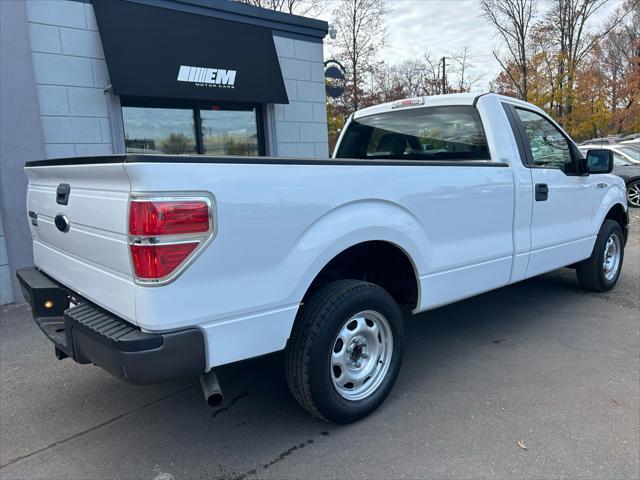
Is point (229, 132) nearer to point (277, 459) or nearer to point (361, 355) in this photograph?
point (361, 355)

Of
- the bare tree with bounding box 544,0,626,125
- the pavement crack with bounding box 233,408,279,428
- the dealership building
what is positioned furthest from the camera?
the bare tree with bounding box 544,0,626,125

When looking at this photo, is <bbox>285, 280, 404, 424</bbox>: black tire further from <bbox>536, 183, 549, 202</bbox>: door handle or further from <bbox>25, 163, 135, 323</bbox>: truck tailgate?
<bbox>536, 183, 549, 202</bbox>: door handle

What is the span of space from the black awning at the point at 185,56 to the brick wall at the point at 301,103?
18.1 inches

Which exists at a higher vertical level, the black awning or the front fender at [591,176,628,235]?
the black awning

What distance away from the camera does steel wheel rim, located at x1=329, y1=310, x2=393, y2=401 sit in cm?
281

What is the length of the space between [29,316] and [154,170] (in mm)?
4302

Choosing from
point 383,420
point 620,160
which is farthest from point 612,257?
point 620,160

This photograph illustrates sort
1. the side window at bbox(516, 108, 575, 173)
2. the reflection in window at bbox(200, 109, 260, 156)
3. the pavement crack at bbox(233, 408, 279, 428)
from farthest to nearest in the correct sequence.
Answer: the reflection in window at bbox(200, 109, 260, 156)
the side window at bbox(516, 108, 575, 173)
the pavement crack at bbox(233, 408, 279, 428)

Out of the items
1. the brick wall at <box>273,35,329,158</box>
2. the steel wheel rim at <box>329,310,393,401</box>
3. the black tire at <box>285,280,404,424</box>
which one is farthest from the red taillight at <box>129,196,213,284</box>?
the brick wall at <box>273,35,329,158</box>

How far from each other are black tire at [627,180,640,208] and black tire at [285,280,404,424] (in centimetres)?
1292

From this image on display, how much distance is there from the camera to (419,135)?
4398mm

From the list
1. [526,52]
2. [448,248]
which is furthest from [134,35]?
[526,52]

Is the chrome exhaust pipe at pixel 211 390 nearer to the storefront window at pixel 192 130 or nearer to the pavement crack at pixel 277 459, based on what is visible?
the pavement crack at pixel 277 459

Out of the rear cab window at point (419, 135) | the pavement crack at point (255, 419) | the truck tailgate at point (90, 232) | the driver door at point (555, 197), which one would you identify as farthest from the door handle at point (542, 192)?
the truck tailgate at point (90, 232)
